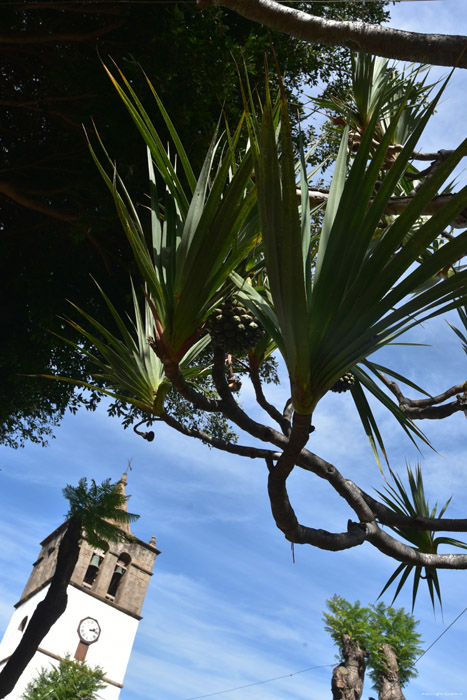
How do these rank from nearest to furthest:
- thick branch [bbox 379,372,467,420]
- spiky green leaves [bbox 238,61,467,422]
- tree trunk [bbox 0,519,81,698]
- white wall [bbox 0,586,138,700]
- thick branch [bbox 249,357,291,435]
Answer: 1. spiky green leaves [bbox 238,61,467,422]
2. thick branch [bbox 249,357,291,435]
3. thick branch [bbox 379,372,467,420]
4. tree trunk [bbox 0,519,81,698]
5. white wall [bbox 0,586,138,700]

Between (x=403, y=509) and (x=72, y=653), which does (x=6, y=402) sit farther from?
(x=72, y=653)

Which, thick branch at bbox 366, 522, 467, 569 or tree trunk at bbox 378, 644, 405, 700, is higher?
tree trunk at bbox 378, 644, 405, 700

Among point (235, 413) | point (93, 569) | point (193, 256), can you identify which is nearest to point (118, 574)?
point (93, 569)

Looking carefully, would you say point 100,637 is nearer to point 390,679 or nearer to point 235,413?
point 390,679

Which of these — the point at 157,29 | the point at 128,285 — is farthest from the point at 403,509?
the point at 157,29

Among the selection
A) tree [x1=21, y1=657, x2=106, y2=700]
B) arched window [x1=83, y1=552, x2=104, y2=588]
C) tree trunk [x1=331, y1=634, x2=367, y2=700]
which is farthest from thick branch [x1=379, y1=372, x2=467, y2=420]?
arched window [x1=83, y1=552, x2=104, y2=588]

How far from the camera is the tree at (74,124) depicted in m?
4.46

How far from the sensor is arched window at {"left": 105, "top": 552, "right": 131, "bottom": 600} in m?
35.7

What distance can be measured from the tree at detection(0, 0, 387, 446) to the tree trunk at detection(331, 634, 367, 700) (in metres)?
9.77

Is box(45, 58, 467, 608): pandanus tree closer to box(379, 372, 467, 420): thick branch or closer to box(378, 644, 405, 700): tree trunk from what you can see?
box(379, 372, 467, 420): thick branch

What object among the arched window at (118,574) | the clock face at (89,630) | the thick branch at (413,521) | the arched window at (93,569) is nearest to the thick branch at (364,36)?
the thick branch at (413,521)

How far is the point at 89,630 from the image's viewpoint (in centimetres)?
3453

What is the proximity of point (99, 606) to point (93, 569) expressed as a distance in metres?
2.18

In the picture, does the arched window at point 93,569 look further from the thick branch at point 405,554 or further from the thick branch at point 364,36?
the thick branch at point 364,36
